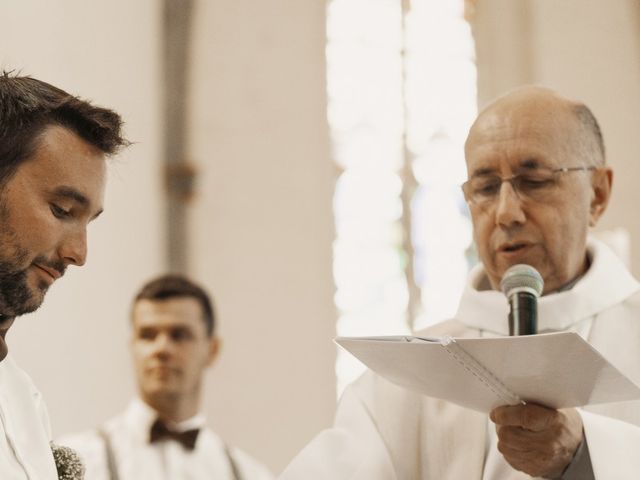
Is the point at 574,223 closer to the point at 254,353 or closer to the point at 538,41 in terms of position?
the point at 254,353

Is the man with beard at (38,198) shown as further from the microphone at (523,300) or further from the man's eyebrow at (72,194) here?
the microphone at (523,300)

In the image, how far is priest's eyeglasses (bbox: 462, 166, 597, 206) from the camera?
3.74 metres

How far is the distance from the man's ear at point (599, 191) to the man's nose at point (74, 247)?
73.0 inches

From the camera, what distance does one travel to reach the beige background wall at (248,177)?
8328 millimetres

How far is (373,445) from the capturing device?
362 centimetres

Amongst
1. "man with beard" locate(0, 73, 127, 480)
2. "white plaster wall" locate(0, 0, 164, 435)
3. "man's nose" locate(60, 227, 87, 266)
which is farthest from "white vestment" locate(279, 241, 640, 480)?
"white plaster wall" locate(0, 0, 164, 435)

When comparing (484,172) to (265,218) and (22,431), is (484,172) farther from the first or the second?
(265,218)

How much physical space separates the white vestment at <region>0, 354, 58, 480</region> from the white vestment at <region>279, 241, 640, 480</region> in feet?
2.60

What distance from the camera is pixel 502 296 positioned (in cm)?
381

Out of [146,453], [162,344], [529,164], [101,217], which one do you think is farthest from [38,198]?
[101,217]

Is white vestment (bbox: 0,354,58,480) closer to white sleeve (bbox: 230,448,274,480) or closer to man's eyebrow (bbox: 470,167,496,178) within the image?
man's eyebrow (bbox: 470,167,496,178)

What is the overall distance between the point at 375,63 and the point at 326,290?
2.45 meters

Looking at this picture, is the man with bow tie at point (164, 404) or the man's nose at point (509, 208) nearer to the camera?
the man's nose at point (509, 208)

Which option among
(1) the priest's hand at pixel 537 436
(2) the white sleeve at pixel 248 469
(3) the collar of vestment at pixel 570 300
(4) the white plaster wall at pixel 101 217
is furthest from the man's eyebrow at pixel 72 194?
(4) the white plaster wall at pixel 101 217
